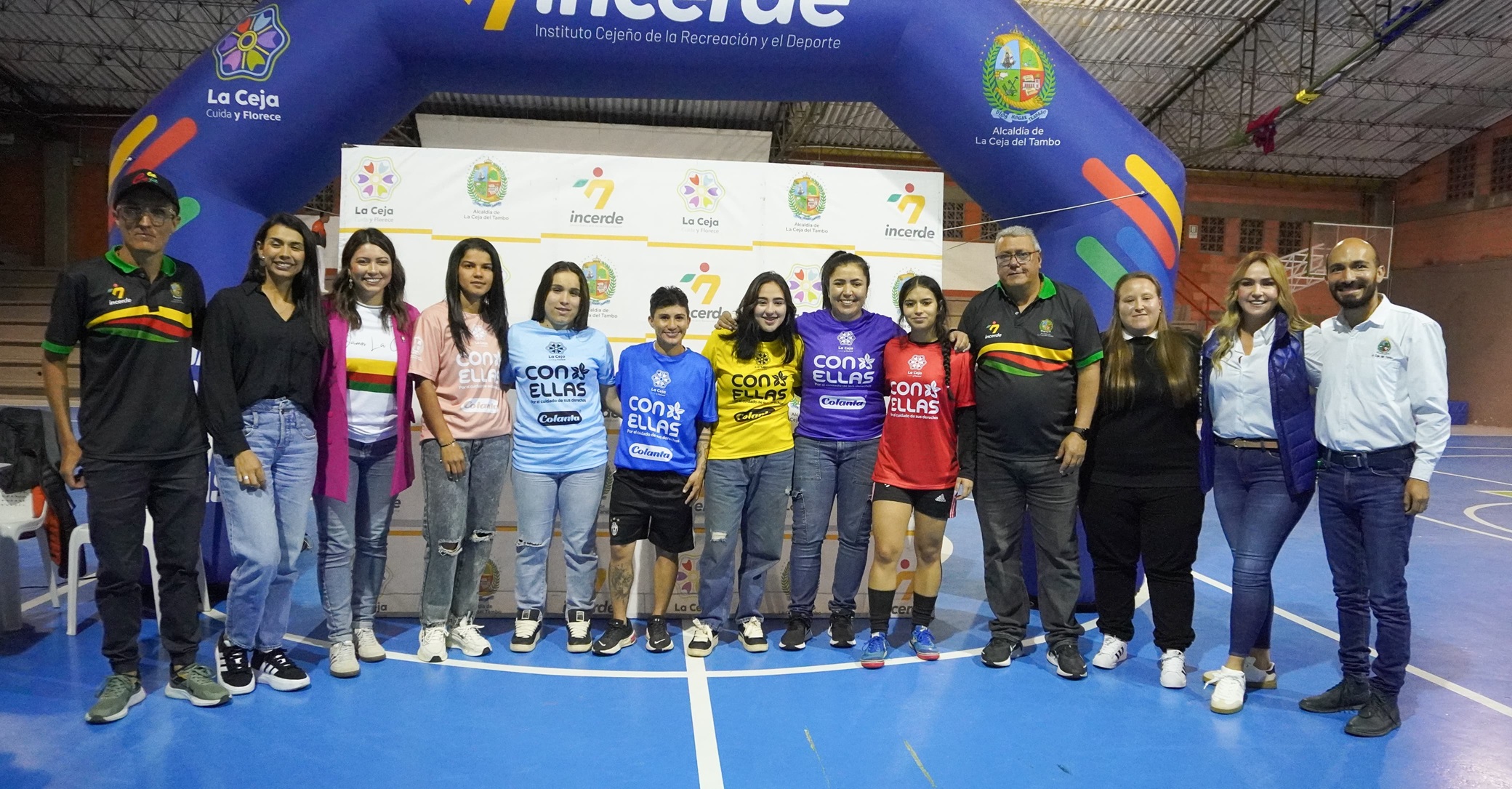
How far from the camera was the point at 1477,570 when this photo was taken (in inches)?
233

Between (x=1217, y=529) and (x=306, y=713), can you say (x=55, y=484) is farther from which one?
(x=1217, y=529)

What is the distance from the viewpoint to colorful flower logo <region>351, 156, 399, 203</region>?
177 inches

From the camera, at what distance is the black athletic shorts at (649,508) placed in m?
3.99

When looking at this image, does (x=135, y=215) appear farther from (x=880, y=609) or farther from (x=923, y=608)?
(x=923, y=608)

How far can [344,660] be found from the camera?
3662mm

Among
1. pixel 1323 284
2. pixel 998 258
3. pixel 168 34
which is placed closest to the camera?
pixel 998 258

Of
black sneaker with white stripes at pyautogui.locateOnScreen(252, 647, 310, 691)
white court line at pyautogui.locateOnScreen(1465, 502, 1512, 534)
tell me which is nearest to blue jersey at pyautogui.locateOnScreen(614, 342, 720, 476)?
black sneaker with white stripes at pyautogui.locateOnScreen(252, 647, 310, 691)

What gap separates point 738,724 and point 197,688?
208 centimetres

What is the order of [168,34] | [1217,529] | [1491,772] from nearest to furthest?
[1491,772]
[1217,529]
[168,34]

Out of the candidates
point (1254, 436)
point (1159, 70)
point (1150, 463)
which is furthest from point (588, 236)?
point (1159, 70)

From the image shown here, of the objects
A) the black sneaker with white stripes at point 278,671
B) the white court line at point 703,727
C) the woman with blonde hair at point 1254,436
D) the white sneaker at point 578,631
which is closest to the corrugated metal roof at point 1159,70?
the white sneaker at point 578,631

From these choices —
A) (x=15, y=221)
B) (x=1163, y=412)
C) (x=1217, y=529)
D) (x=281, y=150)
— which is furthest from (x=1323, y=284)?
(x=15, y=221)

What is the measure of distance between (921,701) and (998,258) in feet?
6.54

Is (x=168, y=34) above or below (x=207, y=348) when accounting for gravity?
above
